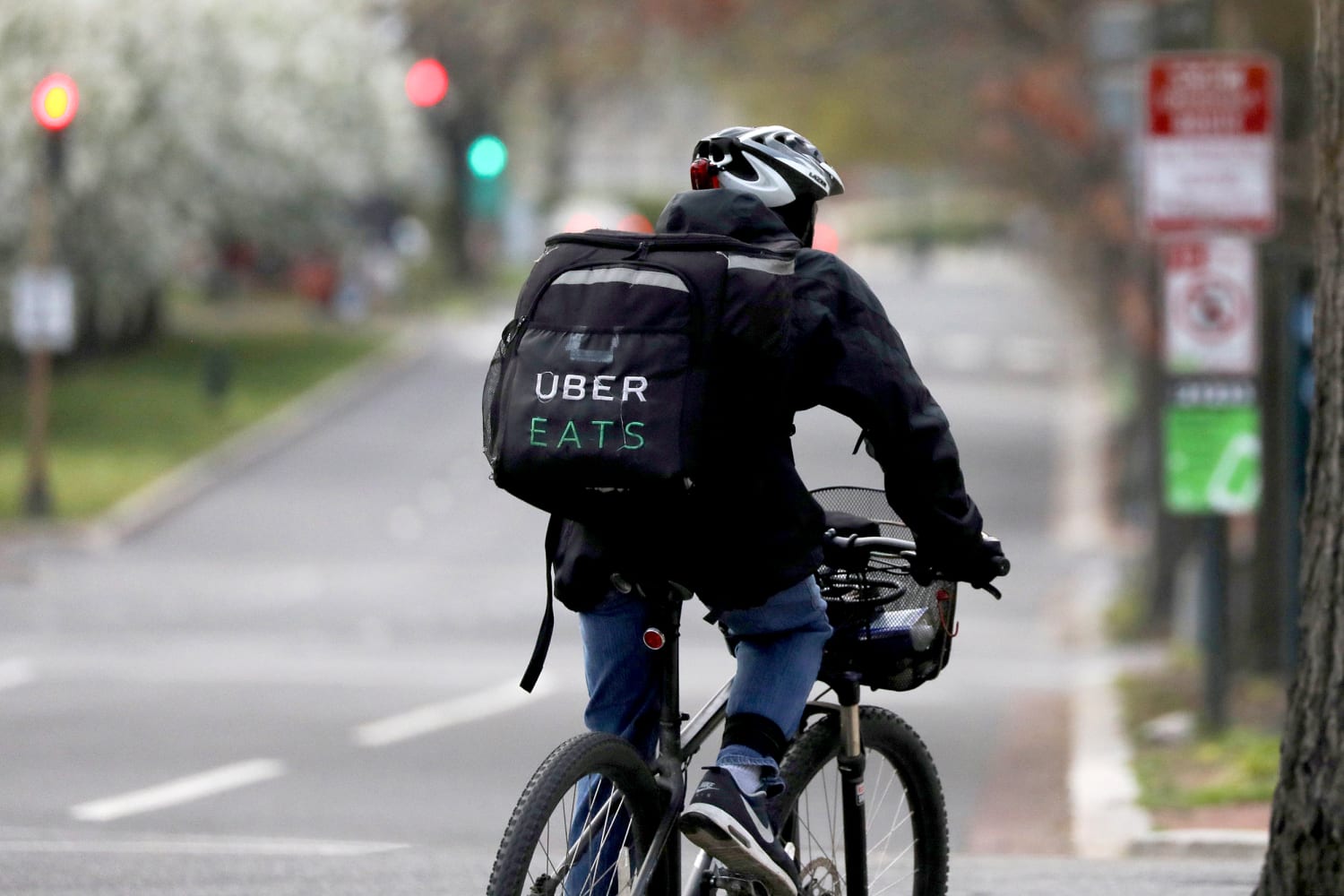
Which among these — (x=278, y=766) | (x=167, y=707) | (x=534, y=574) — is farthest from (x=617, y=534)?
(x=534, y=574)

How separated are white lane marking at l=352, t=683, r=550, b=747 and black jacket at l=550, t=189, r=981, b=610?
706cm

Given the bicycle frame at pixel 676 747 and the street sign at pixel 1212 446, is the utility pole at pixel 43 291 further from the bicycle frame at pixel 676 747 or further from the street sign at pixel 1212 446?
the bicycle frame at pixel 676 747

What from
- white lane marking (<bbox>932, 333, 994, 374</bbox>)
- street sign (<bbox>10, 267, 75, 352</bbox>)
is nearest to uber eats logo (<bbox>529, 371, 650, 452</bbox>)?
street sign (<bbox>10, 267, 75, 352</bbox>)

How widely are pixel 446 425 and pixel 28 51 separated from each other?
7.85 meters

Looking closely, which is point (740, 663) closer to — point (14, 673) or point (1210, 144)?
point (1210, 144)

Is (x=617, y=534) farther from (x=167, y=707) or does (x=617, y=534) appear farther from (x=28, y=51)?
(x=28, y=51)

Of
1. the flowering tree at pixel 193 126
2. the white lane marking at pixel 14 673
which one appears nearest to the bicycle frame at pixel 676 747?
the white lane marking at pixel 14 673

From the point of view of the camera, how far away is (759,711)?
4.62 m

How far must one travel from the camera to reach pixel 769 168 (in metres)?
4.57

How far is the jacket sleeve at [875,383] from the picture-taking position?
4418 millimetres

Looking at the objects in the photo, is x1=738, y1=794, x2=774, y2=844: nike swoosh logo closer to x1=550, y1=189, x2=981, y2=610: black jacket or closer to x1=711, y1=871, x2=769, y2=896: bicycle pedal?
x1=711, y1=871, x2=769, y2=896: bicycle pedal

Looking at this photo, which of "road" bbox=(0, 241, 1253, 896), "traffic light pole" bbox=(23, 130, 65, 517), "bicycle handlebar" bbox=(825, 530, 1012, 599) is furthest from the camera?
"traffic light pole" bbox=(23, 130, 65, 517)

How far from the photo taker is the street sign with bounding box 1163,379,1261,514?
35.9ft

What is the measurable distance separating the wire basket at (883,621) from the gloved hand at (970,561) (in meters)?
0.19
